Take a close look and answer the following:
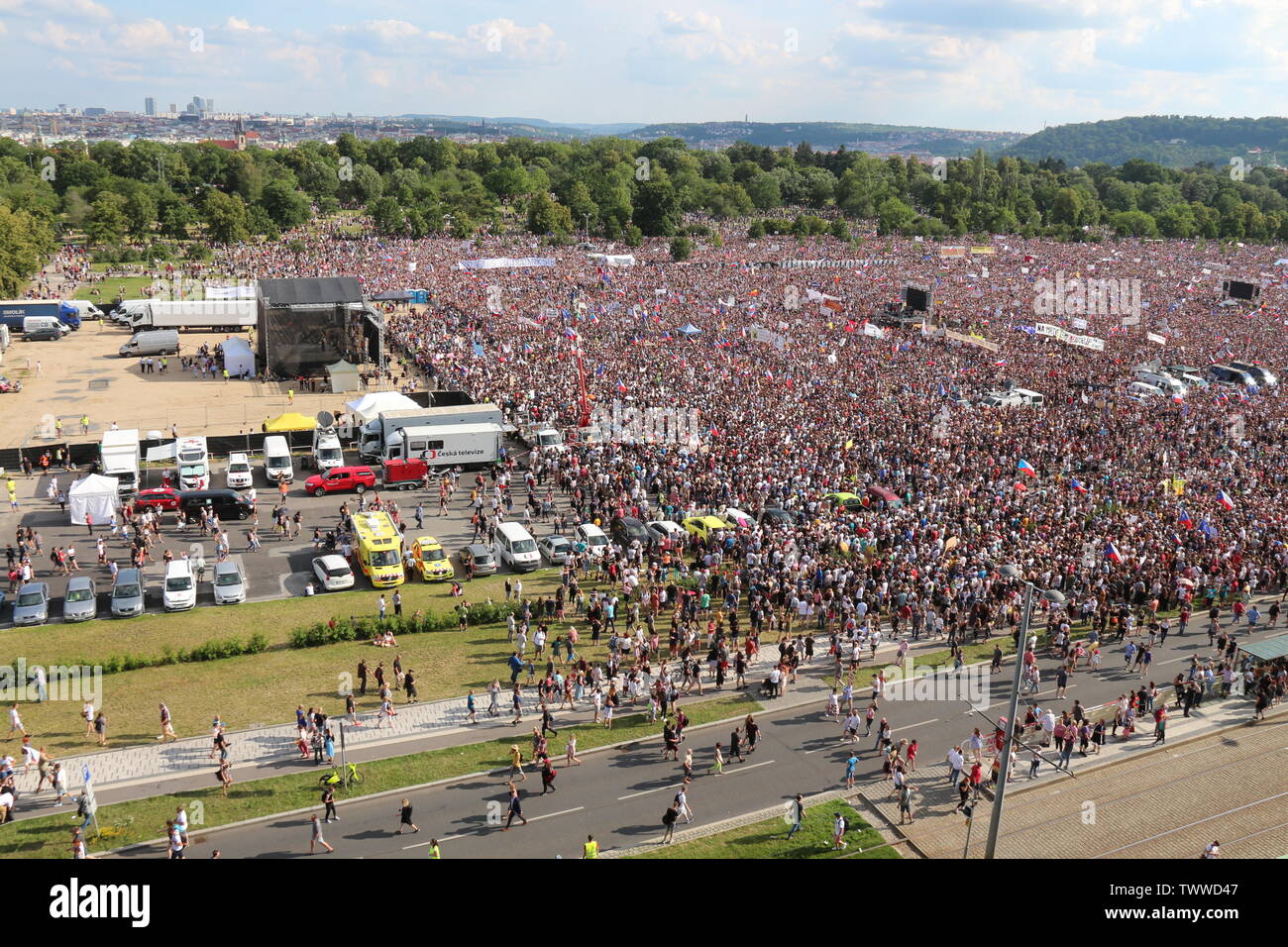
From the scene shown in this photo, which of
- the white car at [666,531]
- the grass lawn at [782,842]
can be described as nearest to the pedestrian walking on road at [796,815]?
the grass lawn at [782,842]

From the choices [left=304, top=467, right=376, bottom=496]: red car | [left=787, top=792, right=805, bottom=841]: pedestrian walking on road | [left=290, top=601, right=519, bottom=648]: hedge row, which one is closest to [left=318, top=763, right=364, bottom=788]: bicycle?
[left=290, top=601, right=519, bottom=648]: hedge row

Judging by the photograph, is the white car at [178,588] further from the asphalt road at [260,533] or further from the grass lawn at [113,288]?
the grass lawn at [113,288]

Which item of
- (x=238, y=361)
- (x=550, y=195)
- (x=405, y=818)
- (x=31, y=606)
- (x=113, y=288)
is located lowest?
(x=405, y=818)

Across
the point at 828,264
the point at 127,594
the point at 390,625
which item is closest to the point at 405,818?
the point at 390,625

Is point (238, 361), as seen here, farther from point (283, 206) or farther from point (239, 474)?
point (283, 206)

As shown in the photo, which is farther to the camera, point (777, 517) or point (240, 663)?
point (777, 517)
